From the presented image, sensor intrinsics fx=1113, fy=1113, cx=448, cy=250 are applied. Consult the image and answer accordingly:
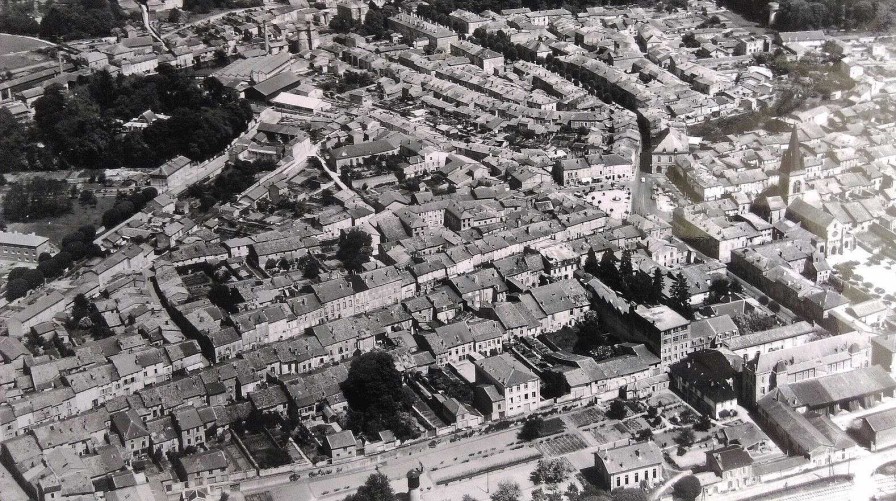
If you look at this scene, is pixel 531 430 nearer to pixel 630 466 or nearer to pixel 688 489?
pixel 630 466

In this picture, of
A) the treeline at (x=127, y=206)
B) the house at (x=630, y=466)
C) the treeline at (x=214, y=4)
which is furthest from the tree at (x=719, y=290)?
the treeline at (x=214, y=4)

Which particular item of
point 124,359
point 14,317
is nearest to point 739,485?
point 124,359

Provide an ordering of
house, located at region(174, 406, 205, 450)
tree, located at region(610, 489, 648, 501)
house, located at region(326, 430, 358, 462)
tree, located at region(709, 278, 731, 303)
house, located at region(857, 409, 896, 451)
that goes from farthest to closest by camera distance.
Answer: tree, located at region(709, 278, 731, 303), house, located at region(174, 406, 205, 450), house, located at region(326, 430, 358, 462), house, located at region(857, 409, 896, 451), tree, located at region(610, 489, 648, 501)

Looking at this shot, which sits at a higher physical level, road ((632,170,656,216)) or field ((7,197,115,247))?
road ((632,170,656,216))

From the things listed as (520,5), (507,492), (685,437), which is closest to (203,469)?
(507,492)

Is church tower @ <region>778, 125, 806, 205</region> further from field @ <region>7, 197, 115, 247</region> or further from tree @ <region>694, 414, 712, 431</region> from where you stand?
field @ <region>7, 197, 115, 247</region>

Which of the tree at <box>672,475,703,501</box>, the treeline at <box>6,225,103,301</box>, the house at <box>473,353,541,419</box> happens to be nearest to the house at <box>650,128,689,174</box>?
the house at <box>473,353,541,419</box>

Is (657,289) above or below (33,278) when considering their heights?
above
